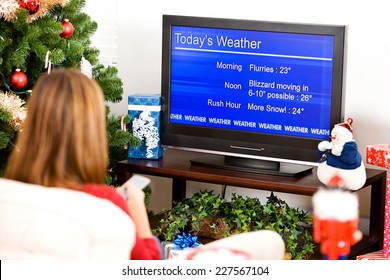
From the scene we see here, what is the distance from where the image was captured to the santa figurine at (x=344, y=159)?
10.7 ft

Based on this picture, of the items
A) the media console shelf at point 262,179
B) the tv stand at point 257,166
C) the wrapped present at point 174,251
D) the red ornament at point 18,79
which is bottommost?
the wrapped present at point 174,251

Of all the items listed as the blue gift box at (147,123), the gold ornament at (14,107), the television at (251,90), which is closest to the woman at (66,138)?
the gold ornament at (14,107)

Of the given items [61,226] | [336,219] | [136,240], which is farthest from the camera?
[136,240]

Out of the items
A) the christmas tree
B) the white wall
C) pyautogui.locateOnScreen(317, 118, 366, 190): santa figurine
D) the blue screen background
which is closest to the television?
the blue screen background

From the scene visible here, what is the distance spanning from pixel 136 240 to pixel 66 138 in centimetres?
28

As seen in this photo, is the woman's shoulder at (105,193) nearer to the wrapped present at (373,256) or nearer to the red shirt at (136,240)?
the red shirt at (136,240)

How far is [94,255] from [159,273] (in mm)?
209

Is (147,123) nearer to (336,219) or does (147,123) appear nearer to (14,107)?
(14,107)

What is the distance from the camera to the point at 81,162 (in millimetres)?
1791

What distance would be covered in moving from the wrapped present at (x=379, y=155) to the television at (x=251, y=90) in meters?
0.18

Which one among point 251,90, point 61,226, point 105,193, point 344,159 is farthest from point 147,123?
point 61,226

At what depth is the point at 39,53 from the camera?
3336 mm

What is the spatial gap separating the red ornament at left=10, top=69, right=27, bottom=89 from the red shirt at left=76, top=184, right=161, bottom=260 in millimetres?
1524

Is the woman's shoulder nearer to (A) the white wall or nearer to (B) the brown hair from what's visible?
(B) the brown hair
